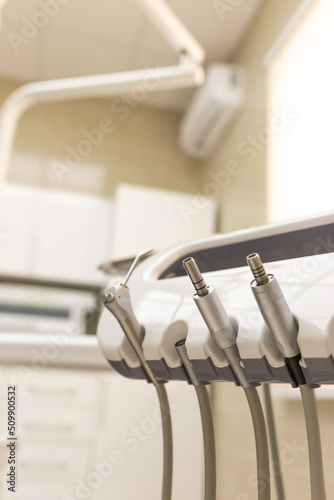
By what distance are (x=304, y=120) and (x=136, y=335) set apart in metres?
1.91

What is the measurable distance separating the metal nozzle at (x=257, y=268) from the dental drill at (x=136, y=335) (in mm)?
156

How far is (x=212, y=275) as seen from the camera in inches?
18.4

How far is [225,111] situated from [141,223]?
2.83 ft

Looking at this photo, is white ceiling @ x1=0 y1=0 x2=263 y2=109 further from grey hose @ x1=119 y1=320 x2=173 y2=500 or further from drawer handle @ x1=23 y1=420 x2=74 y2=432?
grey hose @ x1=119 y1=320 x2=173 y2=500

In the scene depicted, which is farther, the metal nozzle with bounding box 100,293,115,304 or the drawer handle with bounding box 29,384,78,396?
the drawer handle with bounding box 29,384,78,396

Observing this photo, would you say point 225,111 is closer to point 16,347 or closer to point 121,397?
point 121,397

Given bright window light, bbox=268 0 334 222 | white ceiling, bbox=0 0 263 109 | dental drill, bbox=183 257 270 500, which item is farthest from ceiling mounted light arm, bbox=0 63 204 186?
white ceiling, bbox=0 0 263 109

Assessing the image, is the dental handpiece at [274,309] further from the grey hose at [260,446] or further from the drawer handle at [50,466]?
the drawer handle at [50,466]

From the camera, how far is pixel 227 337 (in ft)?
1.34

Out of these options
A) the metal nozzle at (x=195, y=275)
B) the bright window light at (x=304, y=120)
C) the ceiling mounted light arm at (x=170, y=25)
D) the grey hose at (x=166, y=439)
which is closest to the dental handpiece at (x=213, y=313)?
the metal nozzle at (x=195, y=275)

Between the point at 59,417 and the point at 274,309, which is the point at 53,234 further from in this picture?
the point at 274,309

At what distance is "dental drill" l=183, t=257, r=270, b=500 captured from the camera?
40 cm

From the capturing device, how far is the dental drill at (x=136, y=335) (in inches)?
18.6

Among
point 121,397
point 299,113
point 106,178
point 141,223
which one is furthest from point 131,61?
point 121,397
